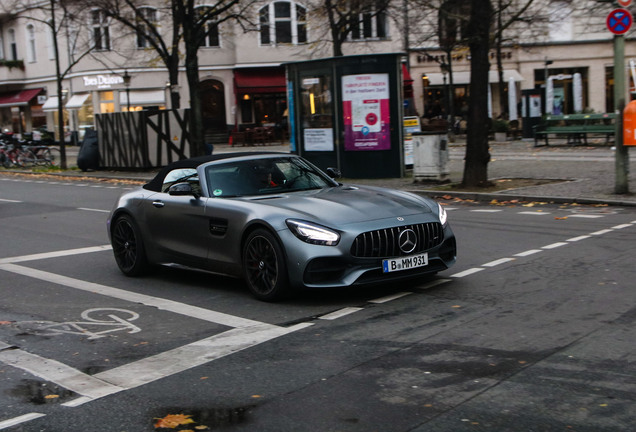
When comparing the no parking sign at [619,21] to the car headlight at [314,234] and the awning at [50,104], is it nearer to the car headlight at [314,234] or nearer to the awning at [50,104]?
the car headlight at [314,234]

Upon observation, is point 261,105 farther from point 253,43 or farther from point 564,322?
point 564,322

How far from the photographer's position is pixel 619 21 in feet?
47.9

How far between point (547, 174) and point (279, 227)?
13.5 m

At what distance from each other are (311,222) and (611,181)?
38.3ft

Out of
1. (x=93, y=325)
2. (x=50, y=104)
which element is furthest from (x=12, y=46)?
(x=93, y=325)

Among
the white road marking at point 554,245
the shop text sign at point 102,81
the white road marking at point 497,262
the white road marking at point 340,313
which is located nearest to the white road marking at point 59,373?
the white road marking at point 340,313

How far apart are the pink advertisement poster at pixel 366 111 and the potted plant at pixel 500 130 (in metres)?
16.3

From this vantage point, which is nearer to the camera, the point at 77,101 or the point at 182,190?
the point at 182,190

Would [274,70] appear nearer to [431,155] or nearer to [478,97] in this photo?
[431,155]

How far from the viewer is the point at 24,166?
3634cm

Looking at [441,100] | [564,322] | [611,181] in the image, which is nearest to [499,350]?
[564,322]

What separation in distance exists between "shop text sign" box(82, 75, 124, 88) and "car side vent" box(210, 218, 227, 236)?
4616cm

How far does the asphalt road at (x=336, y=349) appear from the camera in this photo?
15.4 ft

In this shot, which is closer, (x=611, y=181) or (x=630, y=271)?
(x=630, y=271)
